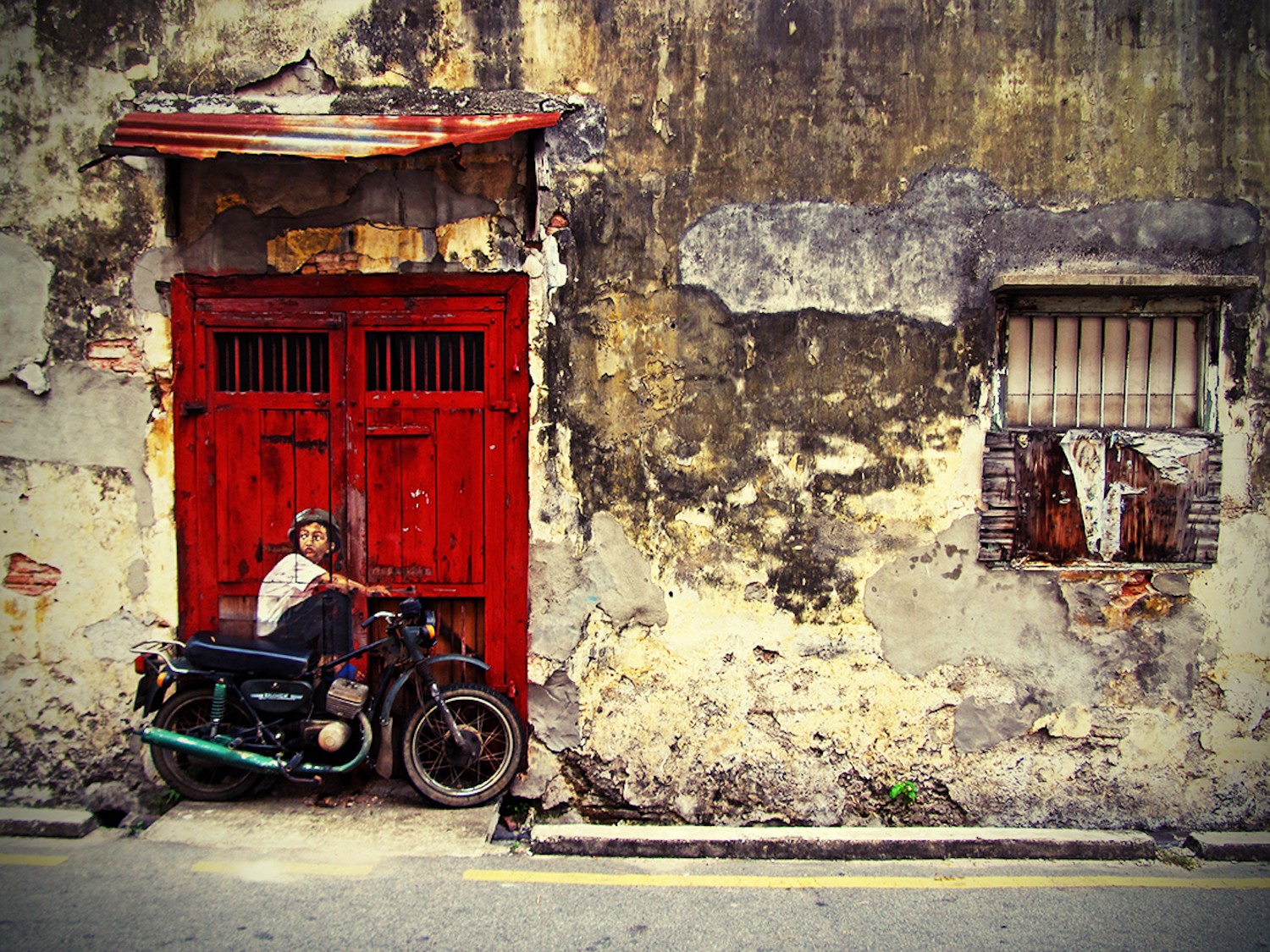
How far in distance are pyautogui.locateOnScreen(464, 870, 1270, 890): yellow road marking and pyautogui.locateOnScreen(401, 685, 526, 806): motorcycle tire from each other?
1.84ft

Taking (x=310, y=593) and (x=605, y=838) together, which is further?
(x=310, y=593)

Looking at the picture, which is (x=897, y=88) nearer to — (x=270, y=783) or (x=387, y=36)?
(x=387, y=36)

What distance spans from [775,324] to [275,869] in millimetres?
3631

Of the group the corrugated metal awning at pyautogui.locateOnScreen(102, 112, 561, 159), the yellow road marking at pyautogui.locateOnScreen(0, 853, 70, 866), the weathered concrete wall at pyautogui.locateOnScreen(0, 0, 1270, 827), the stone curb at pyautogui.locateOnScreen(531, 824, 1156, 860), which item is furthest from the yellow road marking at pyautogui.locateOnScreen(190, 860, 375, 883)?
the corrugated metal awning at pyautogui.locateOnScreen(102, 112, 561, 159)

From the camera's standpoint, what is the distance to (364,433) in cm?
461

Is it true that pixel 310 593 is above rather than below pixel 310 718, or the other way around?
above

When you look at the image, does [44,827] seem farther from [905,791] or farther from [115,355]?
[905,791]

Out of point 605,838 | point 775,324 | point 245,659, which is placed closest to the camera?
point 605,838

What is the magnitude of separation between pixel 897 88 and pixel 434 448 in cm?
314

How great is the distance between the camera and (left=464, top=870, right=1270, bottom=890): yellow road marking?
155 inches

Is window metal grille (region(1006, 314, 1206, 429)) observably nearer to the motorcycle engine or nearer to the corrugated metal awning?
the corrugated metal awning

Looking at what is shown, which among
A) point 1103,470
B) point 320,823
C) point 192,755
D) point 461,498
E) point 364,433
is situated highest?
point 364,433

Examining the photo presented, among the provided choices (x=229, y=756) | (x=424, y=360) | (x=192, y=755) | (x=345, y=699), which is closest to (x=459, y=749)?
(x=345, y=699)

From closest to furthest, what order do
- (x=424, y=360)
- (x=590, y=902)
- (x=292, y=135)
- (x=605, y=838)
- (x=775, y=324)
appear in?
(x=590, y=902) < (x=292, y=135) < (x=605, y=838) < (x=775, y=324) < (x=424, y=360)
